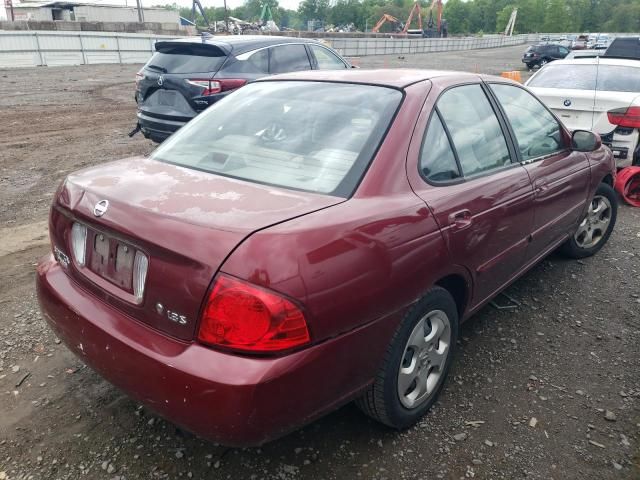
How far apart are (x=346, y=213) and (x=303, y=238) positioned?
0.27 metres

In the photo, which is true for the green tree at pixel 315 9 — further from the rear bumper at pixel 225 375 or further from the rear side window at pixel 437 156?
the rear bumper at pixel 225 375

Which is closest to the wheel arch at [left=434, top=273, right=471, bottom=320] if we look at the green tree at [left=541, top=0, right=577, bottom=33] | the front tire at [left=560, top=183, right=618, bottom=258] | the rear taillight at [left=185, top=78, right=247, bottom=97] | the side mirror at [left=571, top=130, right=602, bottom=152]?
the side mirror at [left=571, top=130, right=602, bottom=152]

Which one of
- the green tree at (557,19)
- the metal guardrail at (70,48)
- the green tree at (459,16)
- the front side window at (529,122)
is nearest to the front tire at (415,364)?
the front side window at (529,122)

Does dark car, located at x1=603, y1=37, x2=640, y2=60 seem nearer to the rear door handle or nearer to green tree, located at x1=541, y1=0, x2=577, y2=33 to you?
the rear door handle

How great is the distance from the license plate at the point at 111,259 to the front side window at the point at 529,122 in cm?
245

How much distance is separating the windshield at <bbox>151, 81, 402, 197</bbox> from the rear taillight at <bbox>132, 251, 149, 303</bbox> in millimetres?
634

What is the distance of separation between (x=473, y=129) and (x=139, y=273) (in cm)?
199

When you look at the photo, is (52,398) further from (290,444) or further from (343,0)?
(343,0)

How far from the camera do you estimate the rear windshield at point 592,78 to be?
6.75 meters

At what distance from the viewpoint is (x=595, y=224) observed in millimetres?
4711

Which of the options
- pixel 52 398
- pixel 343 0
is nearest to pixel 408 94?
pixel 52 398

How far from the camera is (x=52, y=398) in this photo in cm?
278

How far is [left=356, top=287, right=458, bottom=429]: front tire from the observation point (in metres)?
2.35

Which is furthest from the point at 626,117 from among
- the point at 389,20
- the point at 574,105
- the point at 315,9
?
the point at 315,9
